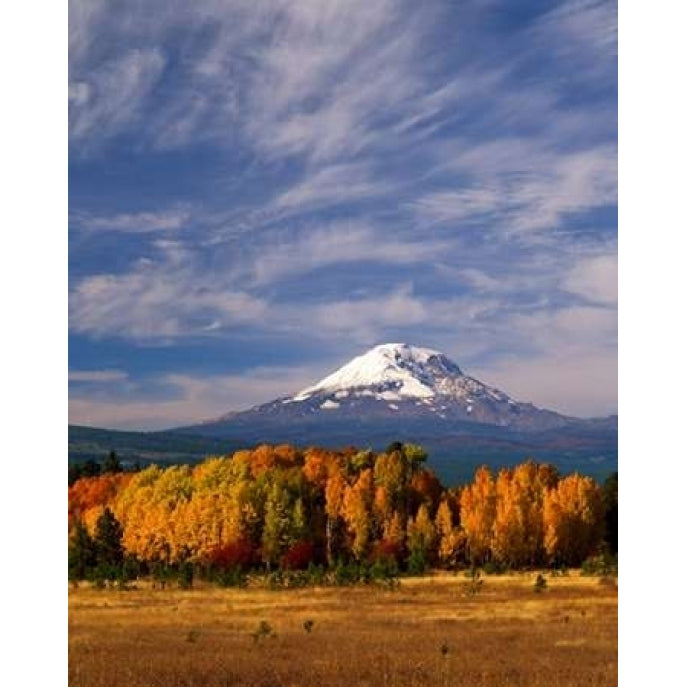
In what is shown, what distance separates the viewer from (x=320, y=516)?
726cm

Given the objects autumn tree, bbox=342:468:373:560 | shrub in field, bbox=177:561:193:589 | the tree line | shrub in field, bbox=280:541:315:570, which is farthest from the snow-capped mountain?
shrub in field, bbox=177:561:193:589

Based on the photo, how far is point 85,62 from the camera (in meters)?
7.29

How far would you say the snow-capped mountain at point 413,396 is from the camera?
6.97 meters

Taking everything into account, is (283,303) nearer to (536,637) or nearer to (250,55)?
(250,55)

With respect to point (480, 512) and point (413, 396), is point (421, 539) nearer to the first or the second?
point (480, 512)

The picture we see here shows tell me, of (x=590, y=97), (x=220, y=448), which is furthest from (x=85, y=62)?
(x=590, y=97)

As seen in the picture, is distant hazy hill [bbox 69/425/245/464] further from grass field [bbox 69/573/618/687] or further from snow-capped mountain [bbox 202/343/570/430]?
grass field [bbox 69/573/618/687]

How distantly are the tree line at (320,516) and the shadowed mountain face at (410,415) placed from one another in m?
0.11

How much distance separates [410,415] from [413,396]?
0.18 metres

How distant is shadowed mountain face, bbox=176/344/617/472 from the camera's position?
22.8 ft

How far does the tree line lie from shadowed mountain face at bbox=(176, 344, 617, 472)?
0.37 ft

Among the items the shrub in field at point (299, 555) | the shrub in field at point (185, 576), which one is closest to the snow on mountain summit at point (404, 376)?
the shrub in field at point (299, 555)

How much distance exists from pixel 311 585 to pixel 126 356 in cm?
144

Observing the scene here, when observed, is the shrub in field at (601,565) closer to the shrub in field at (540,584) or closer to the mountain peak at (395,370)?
the shrub in field at (540,584)
